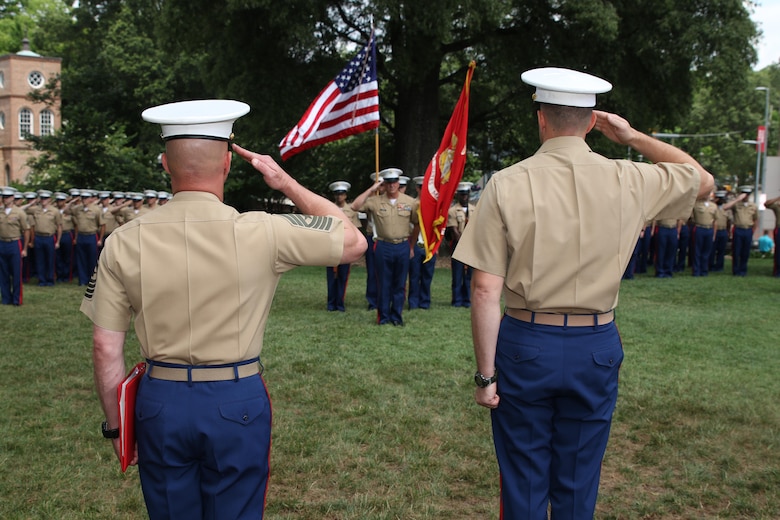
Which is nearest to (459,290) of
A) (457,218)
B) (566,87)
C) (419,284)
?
(419,284)

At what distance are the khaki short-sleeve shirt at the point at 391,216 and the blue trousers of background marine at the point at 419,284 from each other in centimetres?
176

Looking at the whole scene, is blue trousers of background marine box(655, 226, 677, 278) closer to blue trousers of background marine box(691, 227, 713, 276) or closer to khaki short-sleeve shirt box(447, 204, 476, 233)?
blue trousers of background marine box(691, 227, 713, 276)

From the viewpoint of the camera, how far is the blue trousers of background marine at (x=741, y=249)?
19984mm

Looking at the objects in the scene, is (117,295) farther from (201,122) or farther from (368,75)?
(368,75)

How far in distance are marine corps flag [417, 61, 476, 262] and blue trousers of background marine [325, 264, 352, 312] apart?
3.12 metres

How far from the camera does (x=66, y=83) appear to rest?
40.5 m

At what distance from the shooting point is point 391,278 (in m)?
12.0

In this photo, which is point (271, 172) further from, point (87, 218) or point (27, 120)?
point (27, 120)

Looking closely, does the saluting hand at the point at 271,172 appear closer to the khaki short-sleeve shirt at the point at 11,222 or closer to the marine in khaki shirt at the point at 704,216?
the khaki short-sleeve shirt at the point at 11,222

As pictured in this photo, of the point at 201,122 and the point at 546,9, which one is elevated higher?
the point at 546,9

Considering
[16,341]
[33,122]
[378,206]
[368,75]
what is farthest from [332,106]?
[33,122]

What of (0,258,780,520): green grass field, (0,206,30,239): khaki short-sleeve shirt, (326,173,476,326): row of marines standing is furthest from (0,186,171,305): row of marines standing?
(0,258,780,520): green grass field

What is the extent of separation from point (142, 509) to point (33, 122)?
60.2 m

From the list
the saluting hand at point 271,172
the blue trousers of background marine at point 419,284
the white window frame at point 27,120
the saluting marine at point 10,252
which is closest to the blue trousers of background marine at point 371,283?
the blue trousers of background marine at point 419,284
